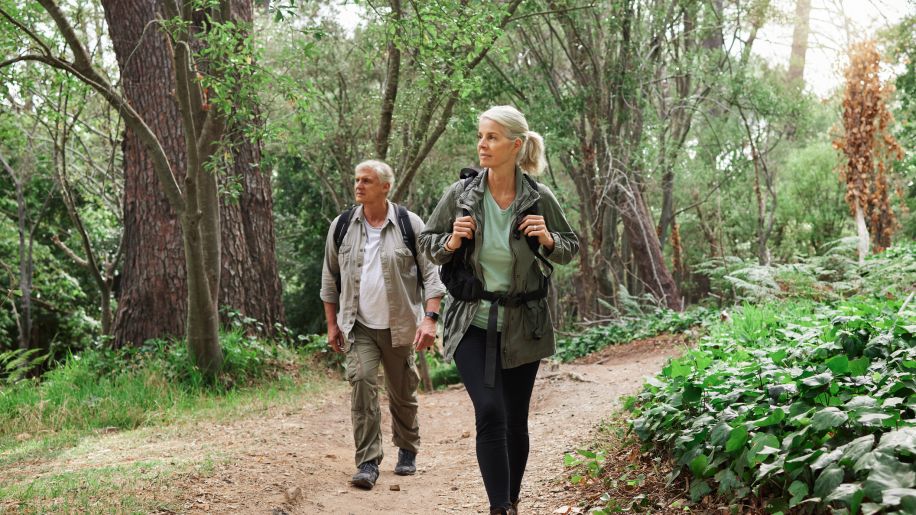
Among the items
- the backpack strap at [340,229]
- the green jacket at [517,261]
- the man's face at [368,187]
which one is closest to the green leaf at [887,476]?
the green jacket at [517,261]

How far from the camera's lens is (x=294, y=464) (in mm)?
6176

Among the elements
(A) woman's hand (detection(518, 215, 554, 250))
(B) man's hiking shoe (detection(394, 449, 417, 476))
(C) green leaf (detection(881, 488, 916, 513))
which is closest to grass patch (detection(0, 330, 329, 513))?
(B) man's hiking shoe (detection(394, 449, 417, 476))

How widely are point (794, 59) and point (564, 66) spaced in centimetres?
1294

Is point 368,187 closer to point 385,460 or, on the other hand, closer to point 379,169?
point 379,169

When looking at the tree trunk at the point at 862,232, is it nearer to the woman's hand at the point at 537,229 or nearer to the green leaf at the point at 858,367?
the green leaf at the point at 858,367

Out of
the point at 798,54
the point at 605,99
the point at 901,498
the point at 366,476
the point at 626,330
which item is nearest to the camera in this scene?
the point at 901,498

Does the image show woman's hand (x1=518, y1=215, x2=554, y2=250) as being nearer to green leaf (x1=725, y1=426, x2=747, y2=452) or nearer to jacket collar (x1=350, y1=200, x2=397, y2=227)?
green leaf (x1=725, y1=426, x2=747, y2=452)

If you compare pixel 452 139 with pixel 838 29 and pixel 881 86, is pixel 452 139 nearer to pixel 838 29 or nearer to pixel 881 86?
pixel 881 86

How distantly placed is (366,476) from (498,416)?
209 cm

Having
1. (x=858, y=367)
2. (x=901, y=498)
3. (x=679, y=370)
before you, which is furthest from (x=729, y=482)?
(x=679, y=370)

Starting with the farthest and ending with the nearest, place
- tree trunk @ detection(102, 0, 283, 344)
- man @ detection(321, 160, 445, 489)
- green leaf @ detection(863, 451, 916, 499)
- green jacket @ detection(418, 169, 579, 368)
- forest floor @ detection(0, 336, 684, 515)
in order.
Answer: tree trunk @ detection(102, 0, 283, 344), man @ detection(321, 160, 445, 489), forest floor @ detection(0, 336, 684, 515), green jacket @ detection(418, 169, 579, 368), green leaf @ detection(863, 451, 916, 499)

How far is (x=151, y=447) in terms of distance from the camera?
667 cm

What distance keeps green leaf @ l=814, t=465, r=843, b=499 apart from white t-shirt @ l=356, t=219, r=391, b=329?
10.9 feet

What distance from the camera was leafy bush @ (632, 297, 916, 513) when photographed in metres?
3.13
